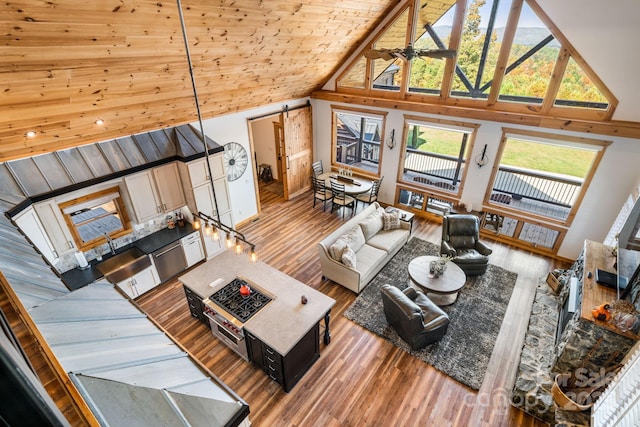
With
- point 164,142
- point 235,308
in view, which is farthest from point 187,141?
point 235,308

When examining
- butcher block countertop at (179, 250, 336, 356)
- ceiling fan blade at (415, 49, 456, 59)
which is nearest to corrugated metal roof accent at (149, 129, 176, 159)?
butcher block countertop at (179, 250, 336, 356)

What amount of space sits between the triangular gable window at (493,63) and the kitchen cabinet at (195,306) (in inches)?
232

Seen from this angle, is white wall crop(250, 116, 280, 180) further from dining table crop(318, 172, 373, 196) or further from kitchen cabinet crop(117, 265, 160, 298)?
kitchen cabinet crop(117, 265, 160, 298)

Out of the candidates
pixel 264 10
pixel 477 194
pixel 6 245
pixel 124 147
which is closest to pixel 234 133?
pixel 124 147

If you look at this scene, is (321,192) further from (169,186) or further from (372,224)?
(169,186)

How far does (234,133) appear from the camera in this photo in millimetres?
7488

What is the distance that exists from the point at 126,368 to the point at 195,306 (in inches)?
138

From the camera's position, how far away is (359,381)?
4605 mm

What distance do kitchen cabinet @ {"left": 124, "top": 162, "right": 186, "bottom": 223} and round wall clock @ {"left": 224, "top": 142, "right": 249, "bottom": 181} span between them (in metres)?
1.48

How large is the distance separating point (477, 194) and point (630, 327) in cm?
429

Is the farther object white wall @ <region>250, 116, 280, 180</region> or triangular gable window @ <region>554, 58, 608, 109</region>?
white wall @ <region>250, 116, 280, 180</region>

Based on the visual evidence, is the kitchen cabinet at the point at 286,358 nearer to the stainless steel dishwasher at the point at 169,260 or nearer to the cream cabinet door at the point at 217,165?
the stainless steel dishwasher at the point at 169,260

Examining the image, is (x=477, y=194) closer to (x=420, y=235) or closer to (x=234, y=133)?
(x=420, y=235)

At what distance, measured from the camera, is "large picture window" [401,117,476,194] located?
8.12 m
